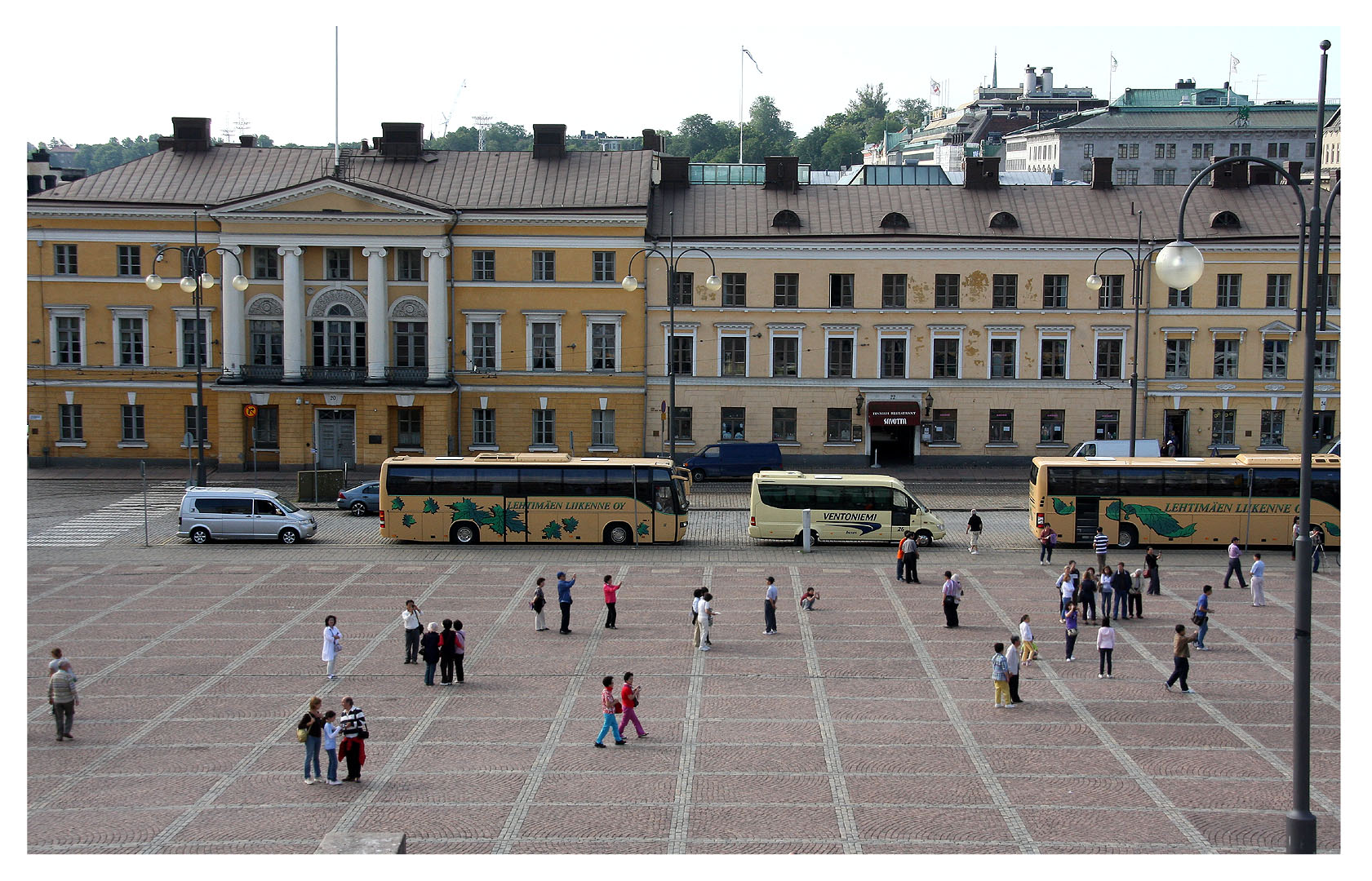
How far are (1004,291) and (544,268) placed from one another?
2212 cm

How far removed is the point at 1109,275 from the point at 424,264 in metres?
32.6

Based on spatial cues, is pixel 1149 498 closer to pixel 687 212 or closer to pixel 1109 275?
pixel 1109 275

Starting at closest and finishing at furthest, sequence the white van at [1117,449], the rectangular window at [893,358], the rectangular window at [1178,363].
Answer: the white van at [1117,449] < the rectangular window at [1178,363] < the rectangular window at [893,358]

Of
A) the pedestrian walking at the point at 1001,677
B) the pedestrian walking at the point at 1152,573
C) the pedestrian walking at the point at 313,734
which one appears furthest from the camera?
the pedestrian walking at the point at 1152,573

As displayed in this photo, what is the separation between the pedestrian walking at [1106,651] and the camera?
28234mm

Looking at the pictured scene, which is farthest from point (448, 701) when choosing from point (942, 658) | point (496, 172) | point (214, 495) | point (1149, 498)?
point (496, 172)

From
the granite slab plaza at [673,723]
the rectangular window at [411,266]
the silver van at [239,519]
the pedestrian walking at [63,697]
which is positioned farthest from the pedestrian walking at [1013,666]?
the rectangular window at [411,266]

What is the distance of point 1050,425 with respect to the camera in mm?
64375

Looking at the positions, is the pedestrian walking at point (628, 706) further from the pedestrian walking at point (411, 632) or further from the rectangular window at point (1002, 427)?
the rectangular window at point (1002, 427)

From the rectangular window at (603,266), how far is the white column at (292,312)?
13.6m

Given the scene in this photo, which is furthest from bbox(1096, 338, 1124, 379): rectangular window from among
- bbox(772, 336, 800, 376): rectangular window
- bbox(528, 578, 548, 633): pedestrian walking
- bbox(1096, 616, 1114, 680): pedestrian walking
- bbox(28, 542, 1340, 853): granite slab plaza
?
bbox(528, 578, 548, 633): pedestrian walking

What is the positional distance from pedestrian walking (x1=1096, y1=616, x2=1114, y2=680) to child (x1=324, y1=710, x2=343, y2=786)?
15.8m

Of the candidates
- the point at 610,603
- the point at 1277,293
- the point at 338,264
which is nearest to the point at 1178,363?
the point at 1277,293

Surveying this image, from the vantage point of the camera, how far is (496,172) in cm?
6650
